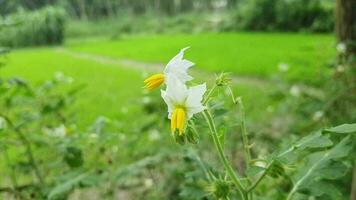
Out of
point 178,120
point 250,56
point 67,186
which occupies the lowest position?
point 250,56

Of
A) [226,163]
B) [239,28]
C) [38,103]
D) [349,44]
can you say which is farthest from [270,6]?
[226,163]

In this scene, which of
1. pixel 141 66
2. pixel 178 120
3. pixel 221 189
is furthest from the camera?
pixel 141 66

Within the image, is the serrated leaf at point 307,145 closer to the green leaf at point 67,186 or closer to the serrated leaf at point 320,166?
the serrated leaf at point 320,166

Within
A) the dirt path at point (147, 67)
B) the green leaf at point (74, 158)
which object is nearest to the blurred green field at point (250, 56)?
the dirt path at point (147, 67)

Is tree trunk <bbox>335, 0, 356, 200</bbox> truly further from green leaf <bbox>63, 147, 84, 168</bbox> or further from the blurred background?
green leaf <bbox>63, 147, 84, 168</bbox>

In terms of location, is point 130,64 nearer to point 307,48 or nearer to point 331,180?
point 307,48

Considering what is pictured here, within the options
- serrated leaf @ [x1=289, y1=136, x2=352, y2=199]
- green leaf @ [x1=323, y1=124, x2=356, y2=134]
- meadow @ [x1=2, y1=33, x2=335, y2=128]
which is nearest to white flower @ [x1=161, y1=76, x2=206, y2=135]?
green leaf @ [x1=323, y1=124, x2=356, y2=134]

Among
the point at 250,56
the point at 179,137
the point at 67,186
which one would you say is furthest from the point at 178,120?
the point at 250,56

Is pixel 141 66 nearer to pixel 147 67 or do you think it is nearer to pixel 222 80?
pixel 147 67
